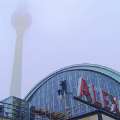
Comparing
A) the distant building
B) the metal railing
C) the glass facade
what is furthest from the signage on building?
the metal railing

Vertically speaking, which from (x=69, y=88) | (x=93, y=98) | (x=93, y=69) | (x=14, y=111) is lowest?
(x=14, y=111)

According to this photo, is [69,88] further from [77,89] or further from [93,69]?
[93,69]

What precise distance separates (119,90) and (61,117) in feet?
82.2

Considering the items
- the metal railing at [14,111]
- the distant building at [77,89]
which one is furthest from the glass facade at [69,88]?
the metal railing at [14,111]

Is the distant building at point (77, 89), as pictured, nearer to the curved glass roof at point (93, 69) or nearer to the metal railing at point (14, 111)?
the curved glass roof at point (93, 69)

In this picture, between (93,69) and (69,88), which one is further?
(69,88)

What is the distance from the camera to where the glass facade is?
67.2 m

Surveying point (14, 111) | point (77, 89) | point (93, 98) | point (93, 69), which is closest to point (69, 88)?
point (77, 89)

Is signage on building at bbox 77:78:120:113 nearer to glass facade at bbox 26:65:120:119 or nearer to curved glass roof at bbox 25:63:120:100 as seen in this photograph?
glass facade at bbox 26:65:120:119

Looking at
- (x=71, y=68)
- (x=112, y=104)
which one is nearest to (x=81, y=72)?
(x=71, y=68)

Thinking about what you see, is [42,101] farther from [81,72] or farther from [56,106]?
[81,72]

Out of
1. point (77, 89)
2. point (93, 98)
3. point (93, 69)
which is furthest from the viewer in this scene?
point (93, 69)

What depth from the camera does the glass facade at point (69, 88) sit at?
6719cm

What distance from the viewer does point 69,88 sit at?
7319 centimetres
